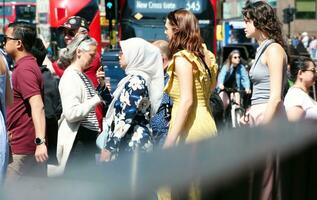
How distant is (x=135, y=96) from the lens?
16.5 feet

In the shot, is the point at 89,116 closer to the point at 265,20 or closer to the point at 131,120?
the point at 131,120

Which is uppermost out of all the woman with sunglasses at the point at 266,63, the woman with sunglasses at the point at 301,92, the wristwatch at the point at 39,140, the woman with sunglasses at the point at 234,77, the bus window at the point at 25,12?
the woman with sunglasses at the point at 266,63

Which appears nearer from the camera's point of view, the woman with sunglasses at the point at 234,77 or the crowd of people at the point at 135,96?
the crowd of people at the point at 135,96

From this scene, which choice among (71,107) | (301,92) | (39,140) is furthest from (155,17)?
(39,140)

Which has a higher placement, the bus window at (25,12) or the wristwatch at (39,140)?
the wristwatch at (39,140)

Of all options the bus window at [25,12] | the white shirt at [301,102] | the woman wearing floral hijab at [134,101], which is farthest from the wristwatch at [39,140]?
the bus window at [25,12]

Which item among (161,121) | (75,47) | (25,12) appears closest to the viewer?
(161,121)

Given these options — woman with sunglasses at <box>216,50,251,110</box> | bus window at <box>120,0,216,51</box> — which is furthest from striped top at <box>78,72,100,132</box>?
bus window at <box>120,0,216,51</box>

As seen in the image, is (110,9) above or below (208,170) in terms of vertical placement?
below

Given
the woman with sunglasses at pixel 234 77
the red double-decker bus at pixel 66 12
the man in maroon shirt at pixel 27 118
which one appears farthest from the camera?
the red double-decker bus at pixel 66 12

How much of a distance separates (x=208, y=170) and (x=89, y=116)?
3772 millimetres

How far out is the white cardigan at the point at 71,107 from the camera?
5.82m

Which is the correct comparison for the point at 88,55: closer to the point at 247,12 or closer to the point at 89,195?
the point at 247,12

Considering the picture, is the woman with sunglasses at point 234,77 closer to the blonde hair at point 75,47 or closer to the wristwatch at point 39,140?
the blonde hair at point 75,47
